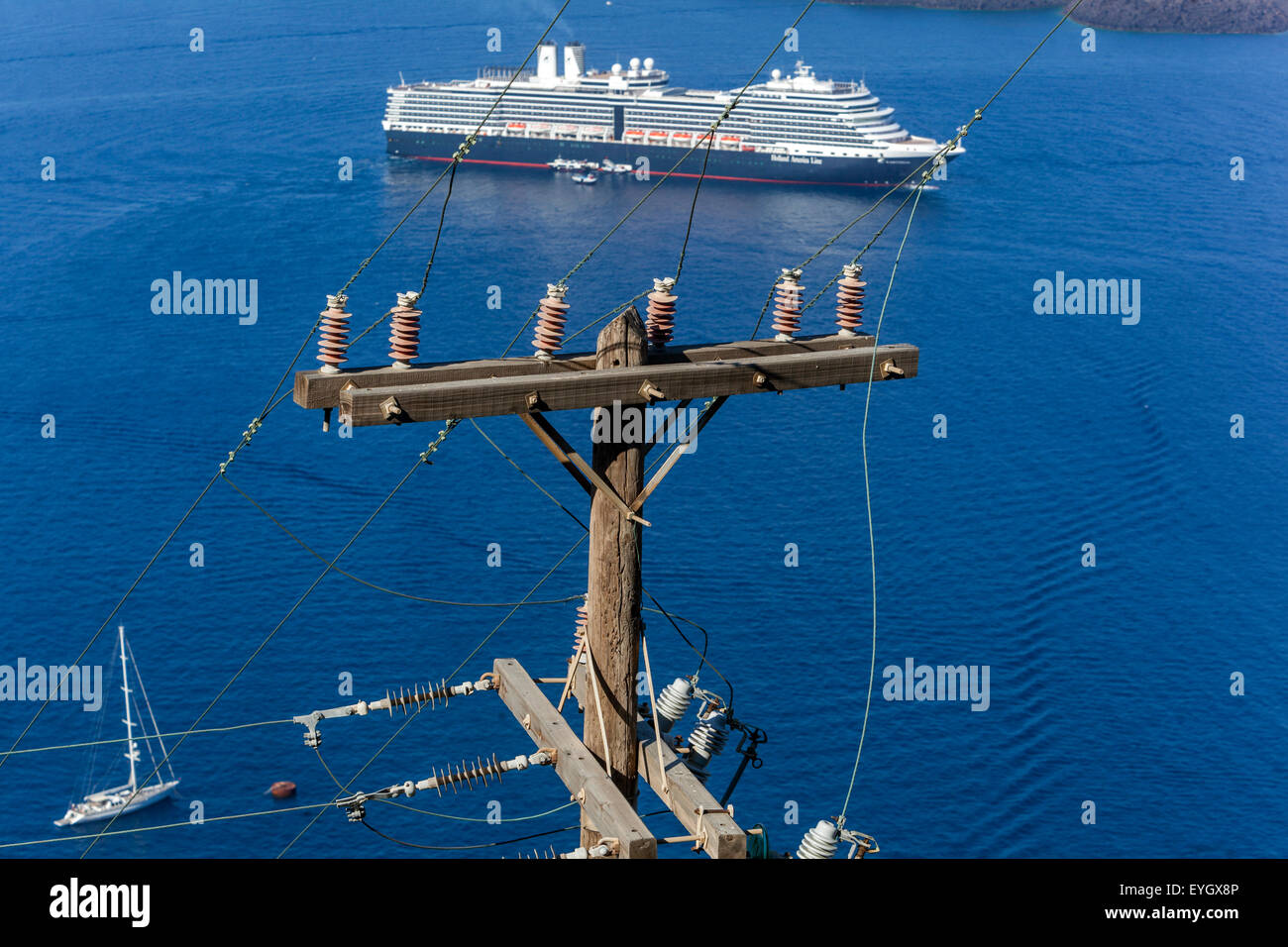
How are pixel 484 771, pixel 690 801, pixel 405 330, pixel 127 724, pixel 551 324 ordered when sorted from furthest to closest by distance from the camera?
1. pixel 127 724
2. pixel 484 771
3. pixel 405 330
4. pixel 551 324
5. pixel 690 801

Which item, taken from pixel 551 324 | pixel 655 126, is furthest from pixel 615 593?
pixel 655 126

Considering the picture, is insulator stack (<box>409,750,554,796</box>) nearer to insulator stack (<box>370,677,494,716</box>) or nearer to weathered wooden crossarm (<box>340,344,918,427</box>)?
insulator stack (<box>370,677,494,716</box>)

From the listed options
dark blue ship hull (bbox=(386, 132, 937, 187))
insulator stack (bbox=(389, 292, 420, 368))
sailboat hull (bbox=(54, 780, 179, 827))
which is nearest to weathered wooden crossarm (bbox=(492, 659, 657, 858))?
insulator stack (bbox=(389, 292, 420, 368))

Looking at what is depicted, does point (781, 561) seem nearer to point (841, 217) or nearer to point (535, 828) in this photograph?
point (535, 828)

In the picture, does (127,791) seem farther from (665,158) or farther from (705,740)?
(665,158)

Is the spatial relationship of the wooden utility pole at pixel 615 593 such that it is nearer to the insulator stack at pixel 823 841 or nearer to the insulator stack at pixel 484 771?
the insulator stack at pixel 484 771

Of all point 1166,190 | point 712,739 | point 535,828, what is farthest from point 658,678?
point 1166,190
